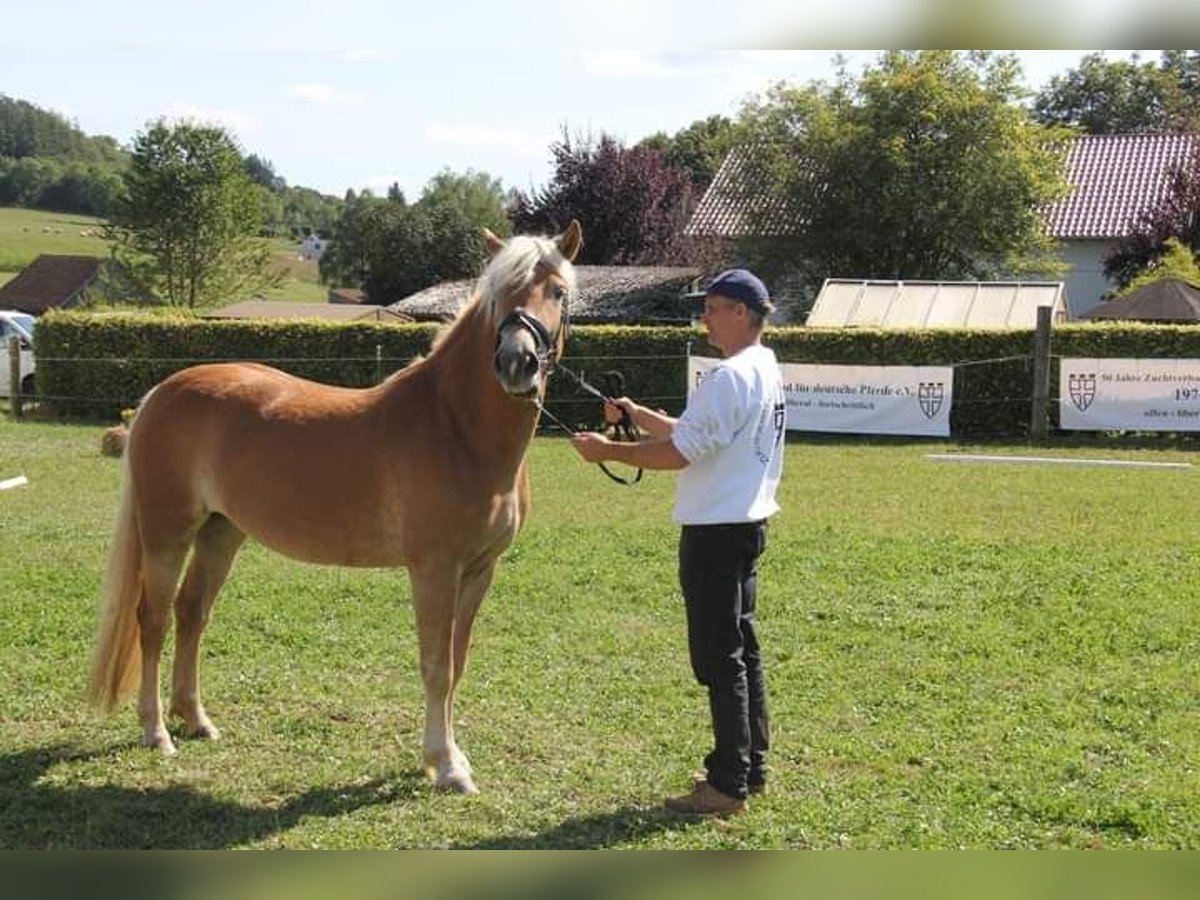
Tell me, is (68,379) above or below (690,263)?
below

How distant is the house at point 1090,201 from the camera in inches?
1373

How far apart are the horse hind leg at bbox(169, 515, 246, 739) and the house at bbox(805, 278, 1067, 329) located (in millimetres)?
18550

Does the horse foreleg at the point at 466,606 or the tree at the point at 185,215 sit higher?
the tree at the point at 185,215

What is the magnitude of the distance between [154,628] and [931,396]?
1495 centimetres

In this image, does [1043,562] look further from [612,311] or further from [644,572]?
[612,311]

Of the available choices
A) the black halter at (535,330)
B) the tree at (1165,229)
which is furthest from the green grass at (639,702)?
the tree at (1165,229)

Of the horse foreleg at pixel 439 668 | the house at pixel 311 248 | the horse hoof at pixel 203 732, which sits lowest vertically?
the horse hoof at pixel 203 732

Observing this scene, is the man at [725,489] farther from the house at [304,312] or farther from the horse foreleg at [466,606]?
the house at [304,312]

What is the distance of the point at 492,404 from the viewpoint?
4.31m

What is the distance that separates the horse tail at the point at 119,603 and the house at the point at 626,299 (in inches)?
1054

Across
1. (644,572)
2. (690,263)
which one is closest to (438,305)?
(690,263)

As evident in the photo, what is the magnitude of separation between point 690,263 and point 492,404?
3651 centimetres

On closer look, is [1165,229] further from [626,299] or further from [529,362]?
[529,362]

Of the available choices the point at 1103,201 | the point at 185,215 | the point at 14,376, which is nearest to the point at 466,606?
the point at 14,376
